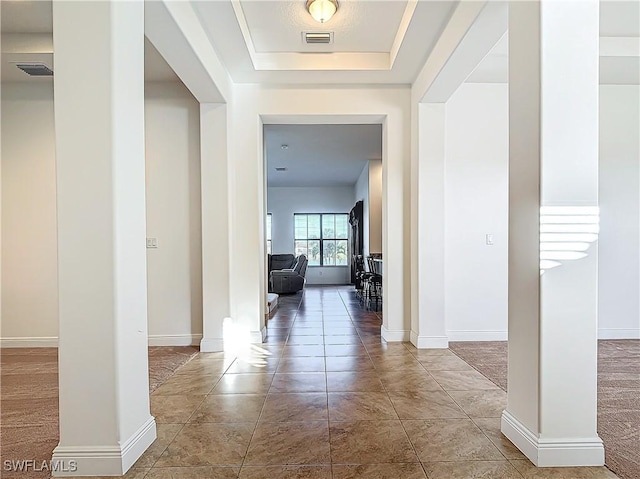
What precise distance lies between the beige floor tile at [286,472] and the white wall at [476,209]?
293cm

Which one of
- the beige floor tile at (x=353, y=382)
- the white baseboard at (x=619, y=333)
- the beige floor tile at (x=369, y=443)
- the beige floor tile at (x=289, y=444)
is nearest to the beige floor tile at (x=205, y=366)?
the beige floor tile at (x=353, y=382)

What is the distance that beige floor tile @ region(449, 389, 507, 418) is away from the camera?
2590 millimetres

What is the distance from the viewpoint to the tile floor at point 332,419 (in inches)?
76.8

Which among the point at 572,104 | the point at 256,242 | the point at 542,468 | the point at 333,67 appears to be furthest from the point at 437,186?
the point at 542,468

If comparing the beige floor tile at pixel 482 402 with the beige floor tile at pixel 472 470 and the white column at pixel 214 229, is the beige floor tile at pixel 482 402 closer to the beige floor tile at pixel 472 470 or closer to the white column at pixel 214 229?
the beige floor tile at pixel 472 470

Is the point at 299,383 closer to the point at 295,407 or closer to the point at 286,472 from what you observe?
the point at 295,407

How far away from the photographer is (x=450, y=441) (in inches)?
→ 87.1

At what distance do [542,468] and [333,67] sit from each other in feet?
11.8

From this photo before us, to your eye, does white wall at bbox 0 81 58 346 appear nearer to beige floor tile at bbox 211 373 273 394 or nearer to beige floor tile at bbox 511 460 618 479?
beige floor tile at bbox 211 373 273 394

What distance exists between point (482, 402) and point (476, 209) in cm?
232

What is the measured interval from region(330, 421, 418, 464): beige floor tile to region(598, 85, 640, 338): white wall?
137 inches

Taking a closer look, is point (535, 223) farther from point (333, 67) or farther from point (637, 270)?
point (637, 270)

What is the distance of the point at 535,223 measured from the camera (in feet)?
6.51

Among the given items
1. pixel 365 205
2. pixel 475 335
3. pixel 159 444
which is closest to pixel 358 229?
pixel 365 205
